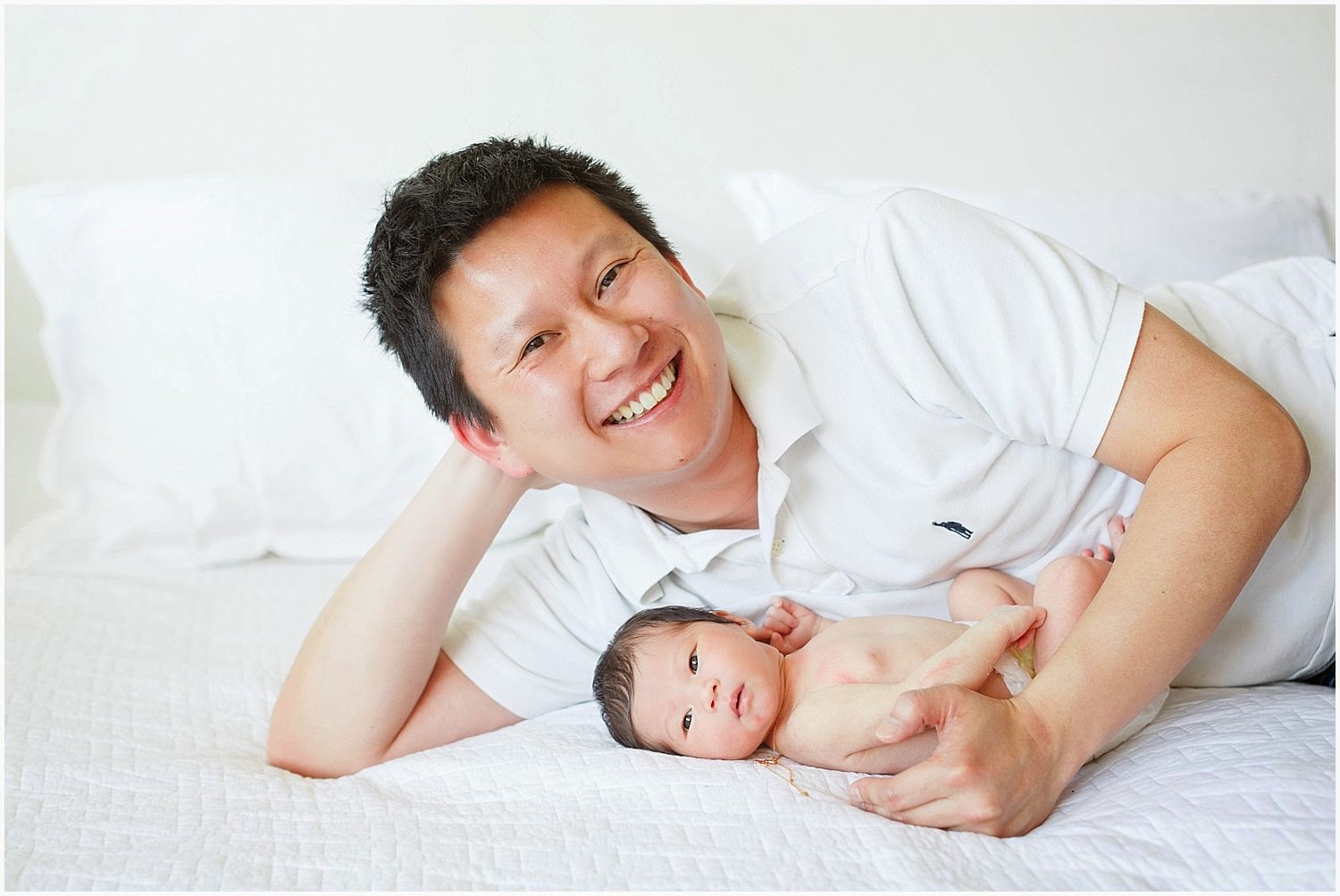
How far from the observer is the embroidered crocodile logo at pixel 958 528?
129cm

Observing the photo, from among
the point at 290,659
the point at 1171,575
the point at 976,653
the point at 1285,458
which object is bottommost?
the point at 290,659

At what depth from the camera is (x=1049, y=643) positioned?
119 cm

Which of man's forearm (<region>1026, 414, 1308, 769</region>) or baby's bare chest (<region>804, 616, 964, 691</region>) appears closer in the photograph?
man's forearm (<region>1026, 414, 1308, 769</region>)

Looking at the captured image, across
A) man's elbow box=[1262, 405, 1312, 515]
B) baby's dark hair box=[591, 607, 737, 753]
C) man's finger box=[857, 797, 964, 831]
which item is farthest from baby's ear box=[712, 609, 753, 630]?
man's elbow box=[1262, 405, 1312, 515]

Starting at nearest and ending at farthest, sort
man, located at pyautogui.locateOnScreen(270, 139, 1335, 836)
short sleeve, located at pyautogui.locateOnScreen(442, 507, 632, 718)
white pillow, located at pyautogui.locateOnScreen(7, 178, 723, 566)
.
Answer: man, located at pyautogui.locateOnScreen(270, 139, 1335, 836)
short sleeve, located at pyautogui.locateOnScreen(442, 507, 632, 718)
white pillow, located at pyautogui.locateOnScreen(7, 178, 723, 566)

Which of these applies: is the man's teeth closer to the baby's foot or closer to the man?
the man

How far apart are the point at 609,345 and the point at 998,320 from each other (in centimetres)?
40

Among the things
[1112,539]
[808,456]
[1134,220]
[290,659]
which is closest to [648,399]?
[808,456]

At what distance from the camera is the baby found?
113cm

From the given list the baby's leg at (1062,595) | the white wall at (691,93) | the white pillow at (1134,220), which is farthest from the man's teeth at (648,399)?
the white wall at (691,93)

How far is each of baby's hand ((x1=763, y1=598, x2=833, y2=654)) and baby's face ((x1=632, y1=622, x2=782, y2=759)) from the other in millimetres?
91

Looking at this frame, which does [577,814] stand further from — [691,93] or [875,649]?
[691,93]

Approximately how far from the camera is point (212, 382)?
1879 millimetres

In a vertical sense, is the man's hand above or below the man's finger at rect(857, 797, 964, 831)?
above
